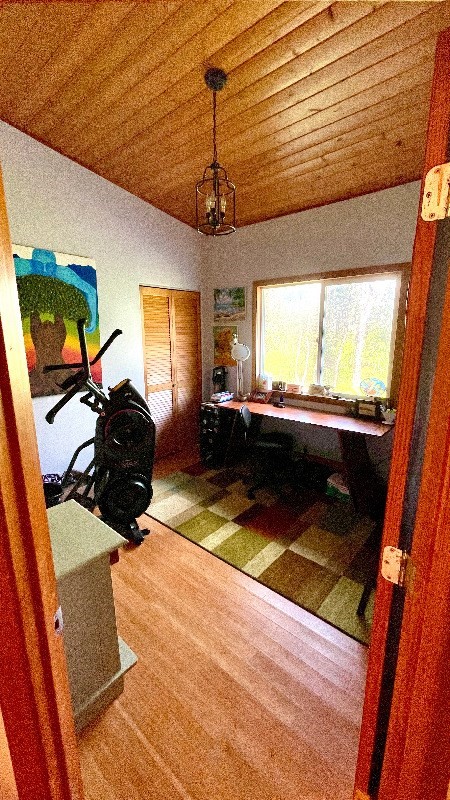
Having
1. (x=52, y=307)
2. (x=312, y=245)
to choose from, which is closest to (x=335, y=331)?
(x=312, y=245)

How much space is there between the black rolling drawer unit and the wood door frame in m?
3.35

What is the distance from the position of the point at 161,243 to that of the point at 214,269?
0.85 metres

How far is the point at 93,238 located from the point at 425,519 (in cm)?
387

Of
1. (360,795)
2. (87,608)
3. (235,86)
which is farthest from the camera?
(235,86)

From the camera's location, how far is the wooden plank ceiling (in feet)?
5.96

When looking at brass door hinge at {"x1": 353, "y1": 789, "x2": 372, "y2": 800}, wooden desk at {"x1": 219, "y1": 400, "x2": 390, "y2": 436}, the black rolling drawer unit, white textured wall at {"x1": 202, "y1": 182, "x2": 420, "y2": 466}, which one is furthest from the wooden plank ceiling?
brass door hinge at {"x1": 353, "y1": 789, "x2": 372, "y2": 800}

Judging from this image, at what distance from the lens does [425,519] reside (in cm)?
77

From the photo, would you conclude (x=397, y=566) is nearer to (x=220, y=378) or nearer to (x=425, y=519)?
(x=425, y=519)

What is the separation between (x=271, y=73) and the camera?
2127mm

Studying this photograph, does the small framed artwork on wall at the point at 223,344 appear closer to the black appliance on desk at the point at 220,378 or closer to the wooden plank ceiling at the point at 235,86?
the black appliance on desk at the point at 220,378

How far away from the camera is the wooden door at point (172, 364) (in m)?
4.25

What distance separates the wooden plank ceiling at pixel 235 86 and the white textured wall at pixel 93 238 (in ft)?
0.83

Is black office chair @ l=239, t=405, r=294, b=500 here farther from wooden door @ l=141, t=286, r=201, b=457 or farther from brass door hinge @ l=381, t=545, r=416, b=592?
brass door hinge @ l=381, t=545, r=416, b=592

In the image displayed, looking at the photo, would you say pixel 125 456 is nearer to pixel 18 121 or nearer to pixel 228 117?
pixel 228 117
